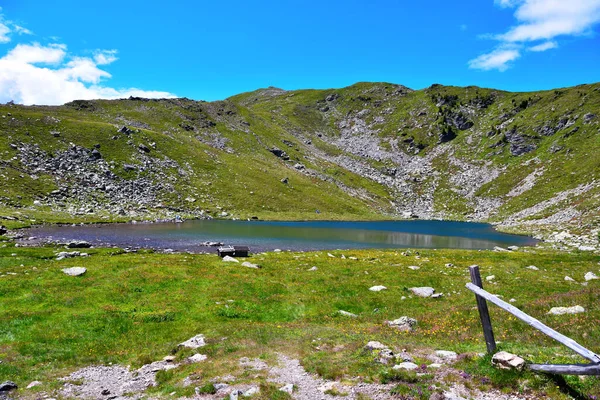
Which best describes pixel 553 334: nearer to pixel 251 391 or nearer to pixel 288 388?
pixel 288 388

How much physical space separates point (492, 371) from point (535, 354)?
8.34 feet

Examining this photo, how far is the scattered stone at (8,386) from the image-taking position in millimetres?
13998

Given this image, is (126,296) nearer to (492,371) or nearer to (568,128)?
(492,371)

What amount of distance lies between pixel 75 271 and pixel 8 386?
20007 mm

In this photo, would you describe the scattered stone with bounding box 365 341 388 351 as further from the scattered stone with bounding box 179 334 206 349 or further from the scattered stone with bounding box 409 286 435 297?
the scattered stone with bounding box 409 286 435 297

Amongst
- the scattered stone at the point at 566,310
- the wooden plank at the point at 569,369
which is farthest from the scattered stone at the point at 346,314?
the wooden plank at the point at 569,369

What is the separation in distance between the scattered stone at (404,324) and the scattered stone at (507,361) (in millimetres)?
7877

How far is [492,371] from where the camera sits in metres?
11.5

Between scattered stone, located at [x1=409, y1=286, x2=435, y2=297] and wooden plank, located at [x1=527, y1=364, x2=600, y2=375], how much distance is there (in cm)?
1918

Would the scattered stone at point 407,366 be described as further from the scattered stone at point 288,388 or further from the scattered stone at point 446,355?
the scattered stone at point 288,388

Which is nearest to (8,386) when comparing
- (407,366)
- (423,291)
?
(407,366)

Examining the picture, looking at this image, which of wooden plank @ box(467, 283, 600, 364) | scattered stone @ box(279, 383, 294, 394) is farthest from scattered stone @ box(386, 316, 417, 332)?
scattered stone @ box(279, 383, 294, 394)

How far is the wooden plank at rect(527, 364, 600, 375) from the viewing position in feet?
29.1

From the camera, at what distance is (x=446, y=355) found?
555 inches
